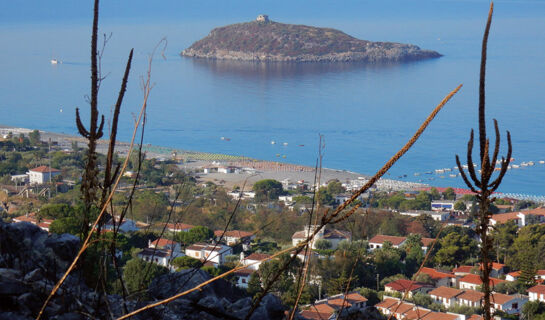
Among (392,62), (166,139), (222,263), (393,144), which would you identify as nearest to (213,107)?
(166,139)

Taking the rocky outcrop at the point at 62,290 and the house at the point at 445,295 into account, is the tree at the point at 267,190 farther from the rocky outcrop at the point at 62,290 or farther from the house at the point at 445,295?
the rocky outcrop at the point at 62,290

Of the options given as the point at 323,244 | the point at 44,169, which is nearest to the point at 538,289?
the point at 323,244

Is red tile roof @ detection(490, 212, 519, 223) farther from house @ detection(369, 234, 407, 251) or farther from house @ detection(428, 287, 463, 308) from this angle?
house @ detection(428, 287, 463, 308)

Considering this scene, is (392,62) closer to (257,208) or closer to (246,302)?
(257,208)

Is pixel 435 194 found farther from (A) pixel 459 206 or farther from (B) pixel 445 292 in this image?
(B) pixel 445 292

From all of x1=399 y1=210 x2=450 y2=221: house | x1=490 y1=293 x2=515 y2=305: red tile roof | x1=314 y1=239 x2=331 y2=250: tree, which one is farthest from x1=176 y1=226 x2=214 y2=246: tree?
x1=399 y1=210 x2=450 y2=221: house

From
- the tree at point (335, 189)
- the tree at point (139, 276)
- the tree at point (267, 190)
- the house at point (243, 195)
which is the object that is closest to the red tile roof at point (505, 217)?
the tree at point (335, 189)
